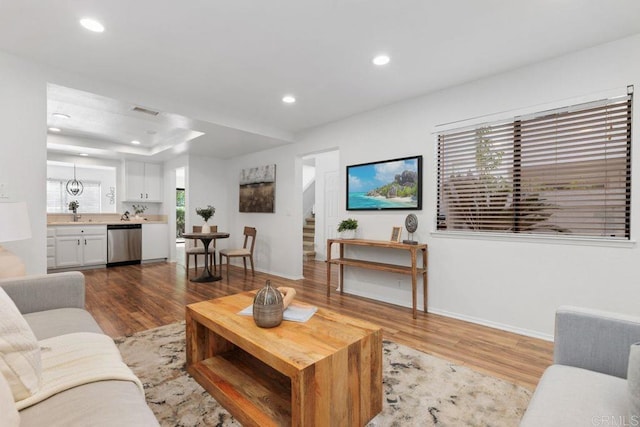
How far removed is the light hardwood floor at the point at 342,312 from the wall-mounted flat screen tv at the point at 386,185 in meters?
1.22

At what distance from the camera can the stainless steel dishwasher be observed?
19.6ft

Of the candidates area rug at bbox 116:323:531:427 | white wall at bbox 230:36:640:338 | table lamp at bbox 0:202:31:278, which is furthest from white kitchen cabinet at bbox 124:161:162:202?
area rug at bbox 116:323:531:427

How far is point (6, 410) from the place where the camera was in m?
0.79

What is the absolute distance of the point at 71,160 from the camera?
6.11 metres

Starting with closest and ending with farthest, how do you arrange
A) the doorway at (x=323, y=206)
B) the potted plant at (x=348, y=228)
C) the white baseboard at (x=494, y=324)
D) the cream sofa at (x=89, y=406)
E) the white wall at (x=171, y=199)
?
the cream sofa at (x=89, y=406) < the white baseboard at (x=494, y=324) < the potted plant at (x=348, y=228) < the white wall at (x=171, y=199) < the doorway at (x=323, y=206)

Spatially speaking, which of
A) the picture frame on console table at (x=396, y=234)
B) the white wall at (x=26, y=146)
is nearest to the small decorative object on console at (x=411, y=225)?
the picture frame on console table at (x=396, y=234)

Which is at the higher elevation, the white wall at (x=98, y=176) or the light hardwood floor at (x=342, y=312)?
the white wall at (x=98, y=176)

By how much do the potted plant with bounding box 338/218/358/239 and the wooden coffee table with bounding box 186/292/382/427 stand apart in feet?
6.83

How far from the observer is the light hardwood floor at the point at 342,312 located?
229 centimetres

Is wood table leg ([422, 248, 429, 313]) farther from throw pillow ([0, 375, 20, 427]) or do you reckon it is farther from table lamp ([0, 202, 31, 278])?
table lamp ([0, 202, 31, 278])

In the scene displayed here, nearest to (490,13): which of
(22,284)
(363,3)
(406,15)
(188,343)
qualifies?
(406,15)

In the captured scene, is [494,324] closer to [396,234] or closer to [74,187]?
[396,234]

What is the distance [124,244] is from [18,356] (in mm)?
5921

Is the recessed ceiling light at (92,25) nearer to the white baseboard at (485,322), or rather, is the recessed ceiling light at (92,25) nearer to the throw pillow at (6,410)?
the throw pillow at (6,410)
